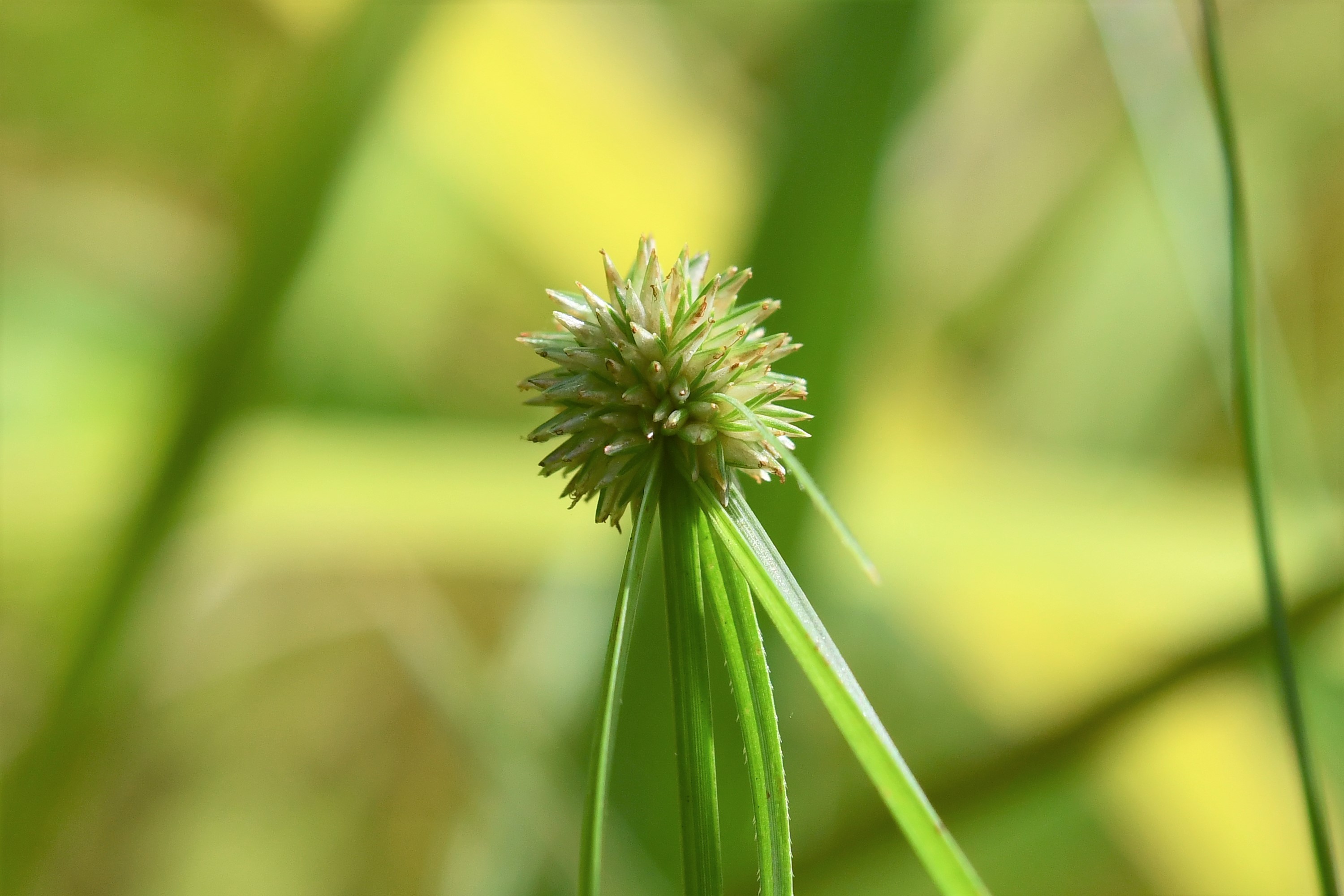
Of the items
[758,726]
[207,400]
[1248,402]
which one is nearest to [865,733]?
[758,726]

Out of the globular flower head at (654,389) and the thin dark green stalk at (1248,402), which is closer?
the globular flower head at (654,389)

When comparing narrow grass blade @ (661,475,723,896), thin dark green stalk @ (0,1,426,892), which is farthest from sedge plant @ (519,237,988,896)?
thin dark green stalk @ (0,1,426,892)

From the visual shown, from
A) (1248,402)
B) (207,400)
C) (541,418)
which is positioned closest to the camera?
(1248,402)

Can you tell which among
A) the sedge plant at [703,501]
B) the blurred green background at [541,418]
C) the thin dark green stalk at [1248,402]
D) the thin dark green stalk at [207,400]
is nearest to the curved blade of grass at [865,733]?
the sedge plant at [703,501]

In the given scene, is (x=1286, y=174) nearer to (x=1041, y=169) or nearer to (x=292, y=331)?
(x=1041, y=169)

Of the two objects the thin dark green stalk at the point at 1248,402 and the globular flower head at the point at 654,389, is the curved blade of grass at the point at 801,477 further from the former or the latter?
the thin dark green stalk at the point at 1248,402

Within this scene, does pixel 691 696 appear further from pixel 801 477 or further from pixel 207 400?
pixel 207 400
